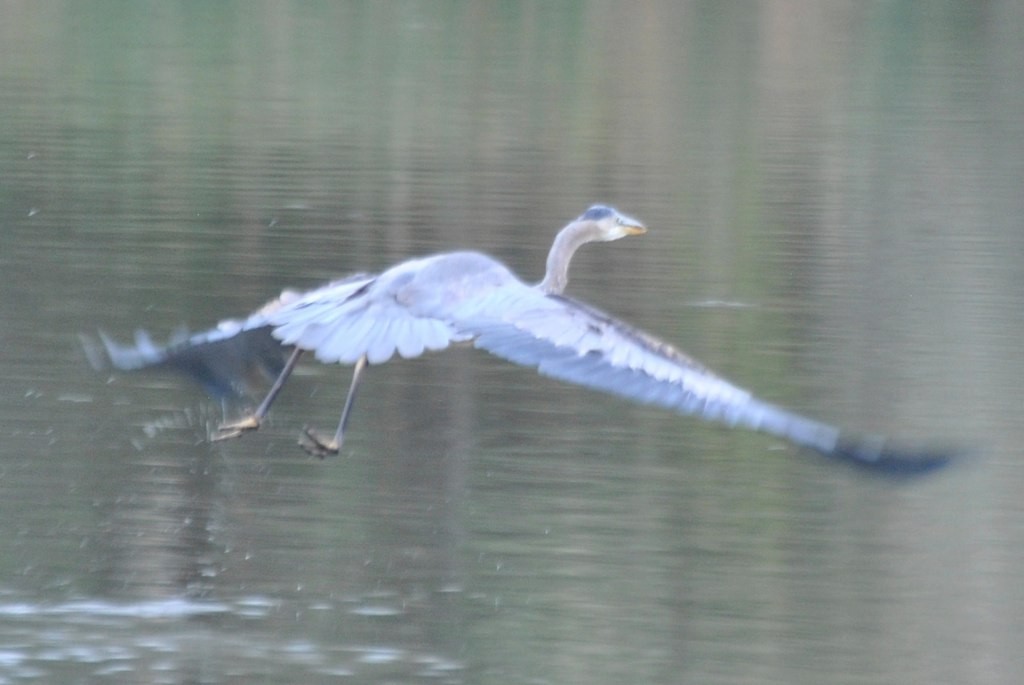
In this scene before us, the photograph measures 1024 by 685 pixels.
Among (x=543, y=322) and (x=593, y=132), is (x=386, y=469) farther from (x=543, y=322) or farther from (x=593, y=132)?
(x=593, y=132)

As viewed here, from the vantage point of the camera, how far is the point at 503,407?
9.99m

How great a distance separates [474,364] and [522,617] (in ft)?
13.3

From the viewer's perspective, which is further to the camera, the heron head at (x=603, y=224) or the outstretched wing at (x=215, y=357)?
the heron head at (x=603, y=224)

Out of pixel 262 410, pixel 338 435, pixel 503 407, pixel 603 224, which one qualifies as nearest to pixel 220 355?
pixel 262 410

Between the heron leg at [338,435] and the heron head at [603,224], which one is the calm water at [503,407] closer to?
the heron leg at [338,435]

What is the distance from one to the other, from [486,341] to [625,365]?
0.53m

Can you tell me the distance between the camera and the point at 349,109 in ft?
72.1

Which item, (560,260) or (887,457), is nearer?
(887,457)

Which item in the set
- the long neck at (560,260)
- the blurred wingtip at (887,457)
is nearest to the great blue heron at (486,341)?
the blurred wingtip at (887,457)

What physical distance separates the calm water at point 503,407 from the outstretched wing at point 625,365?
116 cm

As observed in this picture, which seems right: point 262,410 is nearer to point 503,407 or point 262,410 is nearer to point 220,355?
point 220,355

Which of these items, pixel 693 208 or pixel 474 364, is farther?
pixel 693 208

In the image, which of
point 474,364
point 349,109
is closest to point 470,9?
point 349,109

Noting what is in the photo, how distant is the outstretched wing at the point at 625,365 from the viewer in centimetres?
507
